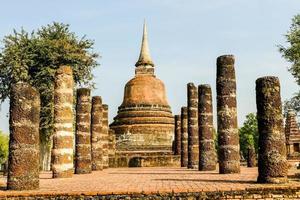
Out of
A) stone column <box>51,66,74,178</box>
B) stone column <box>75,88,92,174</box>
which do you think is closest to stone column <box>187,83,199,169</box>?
stone column <box>75,88,92,174</box>

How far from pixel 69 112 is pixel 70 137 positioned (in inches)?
32.7

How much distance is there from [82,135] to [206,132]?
4.78 m

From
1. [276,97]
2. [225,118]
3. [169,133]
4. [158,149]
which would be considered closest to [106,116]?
[158,149]

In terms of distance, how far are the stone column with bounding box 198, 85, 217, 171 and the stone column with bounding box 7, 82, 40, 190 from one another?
26.7 feet

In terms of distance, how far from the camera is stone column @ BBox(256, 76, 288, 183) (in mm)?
9750

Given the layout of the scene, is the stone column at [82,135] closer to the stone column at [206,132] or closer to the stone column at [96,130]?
the stone column at [96,130]

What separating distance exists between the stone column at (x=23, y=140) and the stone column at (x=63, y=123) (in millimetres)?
4230

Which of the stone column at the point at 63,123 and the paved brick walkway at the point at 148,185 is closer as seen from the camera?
the paved brick walkway at the point at 148,185

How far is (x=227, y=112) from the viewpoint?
1411 cm

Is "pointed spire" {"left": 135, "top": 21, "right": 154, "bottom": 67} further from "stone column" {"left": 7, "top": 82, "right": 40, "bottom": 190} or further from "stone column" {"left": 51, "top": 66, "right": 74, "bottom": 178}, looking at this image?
"stone column" {"left": 7, "top": 82, "right": 40, "bottom": 190}

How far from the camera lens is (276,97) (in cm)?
1012

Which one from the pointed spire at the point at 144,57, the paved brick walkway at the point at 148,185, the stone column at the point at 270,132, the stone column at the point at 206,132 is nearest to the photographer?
the paved brick walkway at the point at 148,185

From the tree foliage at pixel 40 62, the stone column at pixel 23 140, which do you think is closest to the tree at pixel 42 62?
the tree foliage at pixel 40 62

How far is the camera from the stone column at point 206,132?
16453 mm
